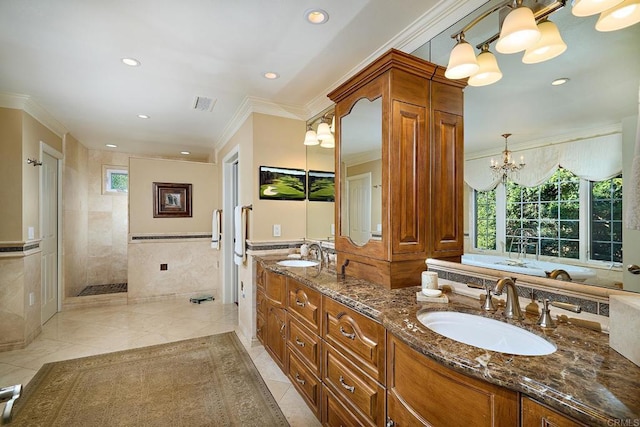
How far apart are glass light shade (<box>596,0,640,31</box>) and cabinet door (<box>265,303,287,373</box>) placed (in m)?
2.31

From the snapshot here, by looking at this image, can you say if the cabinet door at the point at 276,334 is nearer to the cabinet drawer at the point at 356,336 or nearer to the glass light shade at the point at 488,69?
the cabinet drawer at the point at 356,336

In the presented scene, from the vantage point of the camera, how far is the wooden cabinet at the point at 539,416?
686mm

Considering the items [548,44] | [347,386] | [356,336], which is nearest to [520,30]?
[548,44]

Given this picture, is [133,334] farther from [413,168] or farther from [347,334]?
[413,168]

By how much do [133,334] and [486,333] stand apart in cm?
363

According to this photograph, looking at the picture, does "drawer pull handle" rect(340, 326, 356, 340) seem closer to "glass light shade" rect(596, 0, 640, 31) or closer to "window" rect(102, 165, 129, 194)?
"glass light shade" rect(596, 0, 640, 31)

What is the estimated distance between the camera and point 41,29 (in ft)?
6.23

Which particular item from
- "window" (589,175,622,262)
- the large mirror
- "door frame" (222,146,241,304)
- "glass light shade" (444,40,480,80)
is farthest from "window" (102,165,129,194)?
"window" (589,175,622,262)

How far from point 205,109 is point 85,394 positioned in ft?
9.17

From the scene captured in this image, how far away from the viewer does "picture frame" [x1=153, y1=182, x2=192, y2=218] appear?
4.79m

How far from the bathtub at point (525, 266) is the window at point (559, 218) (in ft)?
0.15

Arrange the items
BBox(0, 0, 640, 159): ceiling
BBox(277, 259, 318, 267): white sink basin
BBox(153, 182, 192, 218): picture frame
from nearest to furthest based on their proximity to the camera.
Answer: BBox(0, 0, 640, 159): ceiling → BBox(277, 259, 318, 267): white sink basin → BBox(153, 182, 192, 218): picture frame

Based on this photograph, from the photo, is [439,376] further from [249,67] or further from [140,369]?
[140,369]

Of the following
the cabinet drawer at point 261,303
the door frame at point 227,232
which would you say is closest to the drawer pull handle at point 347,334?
the cabinet drawer at point 261,303
